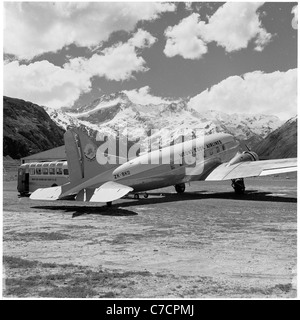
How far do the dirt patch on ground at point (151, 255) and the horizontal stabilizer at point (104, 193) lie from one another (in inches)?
42.7

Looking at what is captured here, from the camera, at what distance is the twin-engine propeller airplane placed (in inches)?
953

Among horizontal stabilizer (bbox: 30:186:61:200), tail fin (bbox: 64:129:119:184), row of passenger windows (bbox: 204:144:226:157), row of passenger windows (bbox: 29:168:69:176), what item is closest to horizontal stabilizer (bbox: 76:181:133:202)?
tail fin (bbox: 64:129:119:184)

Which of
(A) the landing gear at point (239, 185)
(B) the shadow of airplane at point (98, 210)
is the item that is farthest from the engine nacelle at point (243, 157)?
(B) the shadow of airplane at point (98, 210)

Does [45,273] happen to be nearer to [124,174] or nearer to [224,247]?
[224,247]

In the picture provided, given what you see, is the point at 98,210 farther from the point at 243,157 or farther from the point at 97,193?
the point at 243,157

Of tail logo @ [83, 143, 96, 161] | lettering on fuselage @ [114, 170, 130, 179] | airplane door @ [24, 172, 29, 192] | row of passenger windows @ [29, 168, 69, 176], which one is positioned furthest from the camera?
airplane door @ [24, 172, 29, 192]

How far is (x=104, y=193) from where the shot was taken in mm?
22672

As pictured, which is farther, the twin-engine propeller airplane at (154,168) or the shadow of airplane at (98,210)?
the twin-engine propeller airplane at (154,168)

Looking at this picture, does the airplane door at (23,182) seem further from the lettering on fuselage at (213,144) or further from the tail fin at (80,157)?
the lettering on fuselage at (213,144)

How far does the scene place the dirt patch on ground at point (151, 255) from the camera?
891 cm

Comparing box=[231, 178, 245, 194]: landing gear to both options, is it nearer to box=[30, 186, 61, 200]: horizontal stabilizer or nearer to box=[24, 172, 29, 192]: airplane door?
box=[30, 186, 61, 200]: horizontal stabilizer

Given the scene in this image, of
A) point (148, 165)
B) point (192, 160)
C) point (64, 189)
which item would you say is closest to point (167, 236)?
point (64, 189)

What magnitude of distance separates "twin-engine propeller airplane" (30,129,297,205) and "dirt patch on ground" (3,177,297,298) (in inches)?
108
